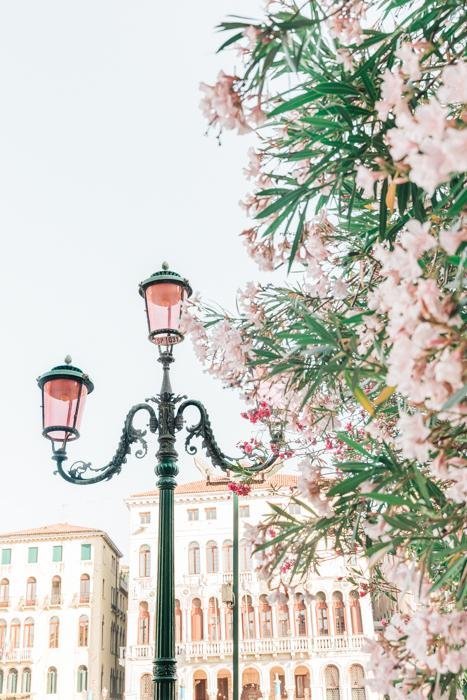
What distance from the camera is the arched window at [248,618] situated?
112 ft

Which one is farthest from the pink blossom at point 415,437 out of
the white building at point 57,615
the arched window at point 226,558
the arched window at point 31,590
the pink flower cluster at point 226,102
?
the arched window at point 31,590

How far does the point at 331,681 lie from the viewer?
33156 millimetres

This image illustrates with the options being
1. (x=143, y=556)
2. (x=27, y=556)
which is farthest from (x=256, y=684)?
(x=27, y=556)

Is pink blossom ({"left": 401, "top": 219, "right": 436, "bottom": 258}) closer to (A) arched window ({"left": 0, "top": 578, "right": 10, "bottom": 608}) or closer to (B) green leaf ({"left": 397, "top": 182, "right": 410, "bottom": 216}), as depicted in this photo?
(B) green leaf ({"left": 397, "top": 182, "right": 410, "bottom": 216})

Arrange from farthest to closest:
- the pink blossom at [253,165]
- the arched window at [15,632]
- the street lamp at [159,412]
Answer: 1. the arched window at [15,632]
2. the street lamp at [159,412]
3. the pink blossom at [253,165]

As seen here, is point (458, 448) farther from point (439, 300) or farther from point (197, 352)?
point (197, 352)

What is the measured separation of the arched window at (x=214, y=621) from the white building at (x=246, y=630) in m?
0.05

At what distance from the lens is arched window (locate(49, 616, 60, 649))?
3753cm

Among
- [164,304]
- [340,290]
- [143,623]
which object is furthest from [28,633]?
[340,290]

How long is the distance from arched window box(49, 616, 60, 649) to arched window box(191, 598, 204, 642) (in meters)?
7.67

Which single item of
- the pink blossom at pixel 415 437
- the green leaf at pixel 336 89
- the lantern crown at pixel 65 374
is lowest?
the pink blossom at pixel 415 437

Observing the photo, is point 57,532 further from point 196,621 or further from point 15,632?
point 196,621

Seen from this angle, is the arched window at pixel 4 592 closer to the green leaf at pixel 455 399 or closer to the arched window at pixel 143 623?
the arched window at pixel 143 623

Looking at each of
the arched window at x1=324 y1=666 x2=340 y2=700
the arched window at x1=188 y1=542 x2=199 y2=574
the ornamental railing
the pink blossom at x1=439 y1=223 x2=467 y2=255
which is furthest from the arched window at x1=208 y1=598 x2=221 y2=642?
the pink blossom at x1=439 y1=223 x2=467 y2=255
